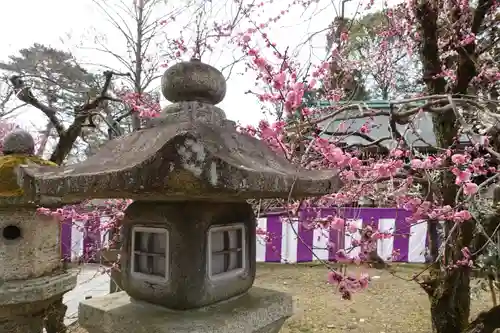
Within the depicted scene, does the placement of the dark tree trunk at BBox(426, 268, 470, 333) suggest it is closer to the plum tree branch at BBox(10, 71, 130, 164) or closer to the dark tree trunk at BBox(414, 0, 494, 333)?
the dark tree trunk at BBox(414, 0, 494, 333)

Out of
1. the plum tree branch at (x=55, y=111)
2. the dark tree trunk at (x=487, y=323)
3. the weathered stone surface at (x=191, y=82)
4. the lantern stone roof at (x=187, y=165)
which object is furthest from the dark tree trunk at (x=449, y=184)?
the plum tree branch at (x=55, y=111)

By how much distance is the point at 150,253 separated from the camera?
2139 mm

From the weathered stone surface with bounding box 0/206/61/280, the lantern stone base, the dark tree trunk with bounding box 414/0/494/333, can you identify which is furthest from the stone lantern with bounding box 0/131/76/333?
the dark tree trunk with bounding box 414/0/494/333

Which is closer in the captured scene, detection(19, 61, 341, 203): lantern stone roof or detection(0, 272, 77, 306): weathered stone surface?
detection(19, 61, 341, 203): lantern stone roof

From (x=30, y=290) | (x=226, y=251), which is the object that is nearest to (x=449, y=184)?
(x=226, y=251)

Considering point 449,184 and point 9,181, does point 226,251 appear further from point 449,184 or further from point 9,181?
point 449,184

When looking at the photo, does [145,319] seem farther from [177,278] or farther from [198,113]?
[198,113]

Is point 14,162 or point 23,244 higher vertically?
point 14,162

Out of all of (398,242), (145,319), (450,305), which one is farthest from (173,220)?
(398,242)

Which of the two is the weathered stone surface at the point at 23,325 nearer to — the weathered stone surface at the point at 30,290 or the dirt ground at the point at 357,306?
the weathered stone surface at the point at 30,290

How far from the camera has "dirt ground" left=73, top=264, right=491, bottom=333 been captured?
570 centimetres

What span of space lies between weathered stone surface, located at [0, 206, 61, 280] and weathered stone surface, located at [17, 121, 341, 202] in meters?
2.50

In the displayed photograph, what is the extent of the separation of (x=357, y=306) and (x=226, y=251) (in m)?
5.38

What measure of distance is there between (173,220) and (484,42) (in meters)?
5.10
